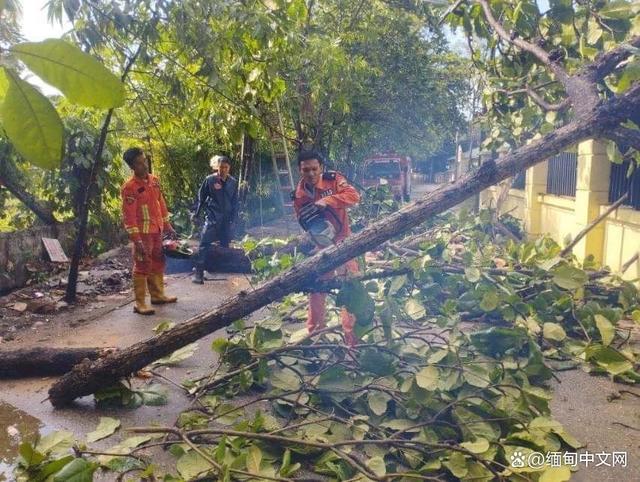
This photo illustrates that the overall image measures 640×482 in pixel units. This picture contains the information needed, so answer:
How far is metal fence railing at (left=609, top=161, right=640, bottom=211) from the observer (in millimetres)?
6055

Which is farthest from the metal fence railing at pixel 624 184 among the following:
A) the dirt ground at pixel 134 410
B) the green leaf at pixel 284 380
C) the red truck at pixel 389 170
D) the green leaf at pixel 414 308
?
the red truck at pixel 389 170

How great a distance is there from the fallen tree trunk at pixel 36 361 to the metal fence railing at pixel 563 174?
7.23 meters

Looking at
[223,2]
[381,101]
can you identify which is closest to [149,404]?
[223,2]

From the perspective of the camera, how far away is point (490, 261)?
5.50m

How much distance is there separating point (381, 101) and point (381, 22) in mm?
1871

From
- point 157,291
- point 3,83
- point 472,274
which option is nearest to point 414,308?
point 472,274

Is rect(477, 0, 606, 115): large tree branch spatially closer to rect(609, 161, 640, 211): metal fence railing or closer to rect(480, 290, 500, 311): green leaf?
rect(480, 290, 500, 311): green leaf

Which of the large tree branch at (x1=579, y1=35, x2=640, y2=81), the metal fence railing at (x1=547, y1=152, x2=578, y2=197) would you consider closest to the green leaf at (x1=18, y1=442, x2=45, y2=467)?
the large tree branch at (x1=579, y1=35, x2=640, y2=81)

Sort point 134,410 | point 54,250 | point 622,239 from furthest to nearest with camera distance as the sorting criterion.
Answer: point 54,250 < point 622,239 < point 134,410

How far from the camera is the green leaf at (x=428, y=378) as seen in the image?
2.69m

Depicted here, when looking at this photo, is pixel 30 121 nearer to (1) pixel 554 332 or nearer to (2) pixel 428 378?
(2) pixel 428 378

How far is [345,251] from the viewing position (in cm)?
276

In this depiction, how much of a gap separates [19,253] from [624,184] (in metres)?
7.62

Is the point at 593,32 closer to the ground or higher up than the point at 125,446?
higher up
